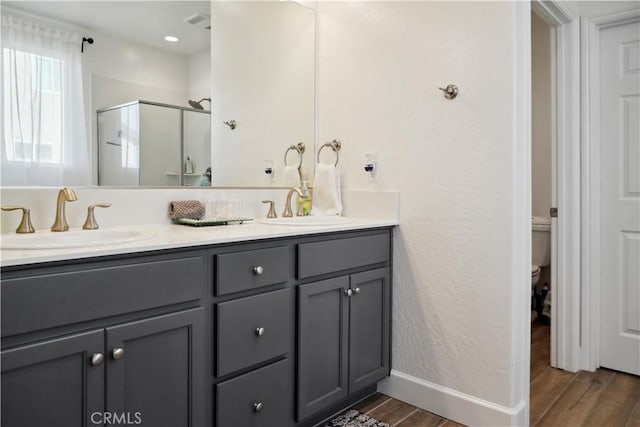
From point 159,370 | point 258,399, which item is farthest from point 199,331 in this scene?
point 258,399

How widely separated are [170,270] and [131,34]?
1067mm

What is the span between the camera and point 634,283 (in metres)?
2.39

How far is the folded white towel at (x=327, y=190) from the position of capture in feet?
7.52

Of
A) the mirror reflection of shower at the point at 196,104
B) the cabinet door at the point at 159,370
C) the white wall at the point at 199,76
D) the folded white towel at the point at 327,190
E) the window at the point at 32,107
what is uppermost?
the white wall at the point at 199,76

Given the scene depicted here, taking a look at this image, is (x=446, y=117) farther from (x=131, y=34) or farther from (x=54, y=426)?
(x=54, y=426)

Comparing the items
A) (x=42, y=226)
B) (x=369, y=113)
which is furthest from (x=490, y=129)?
(x=42, y=226)

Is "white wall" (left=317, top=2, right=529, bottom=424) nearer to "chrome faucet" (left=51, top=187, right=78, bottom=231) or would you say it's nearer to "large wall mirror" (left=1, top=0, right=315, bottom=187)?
"large wall mirror" (left=1, top=0, right=315, bottom=187)

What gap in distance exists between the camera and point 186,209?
189 centimetres

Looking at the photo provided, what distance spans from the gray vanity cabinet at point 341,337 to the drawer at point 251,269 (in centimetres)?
14

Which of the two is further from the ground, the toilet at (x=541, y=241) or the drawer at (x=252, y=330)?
the toilet at (x=541, y=241)

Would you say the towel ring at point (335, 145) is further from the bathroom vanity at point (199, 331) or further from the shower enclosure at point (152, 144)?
the shower enclosure at point (152, 144)

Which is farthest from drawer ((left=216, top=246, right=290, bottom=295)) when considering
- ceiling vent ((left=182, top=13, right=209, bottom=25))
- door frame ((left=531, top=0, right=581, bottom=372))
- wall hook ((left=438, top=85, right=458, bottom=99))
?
door frame ((left=531, top=0, right=581, bottom=372))

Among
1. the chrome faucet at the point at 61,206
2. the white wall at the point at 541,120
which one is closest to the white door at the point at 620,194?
the white wall at the point at 541,120

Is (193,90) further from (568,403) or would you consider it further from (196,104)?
(568,403)
